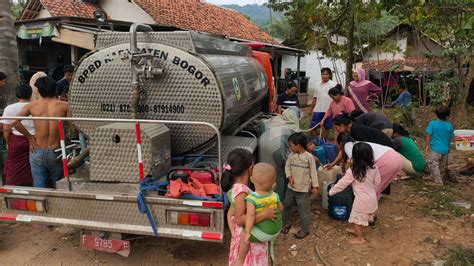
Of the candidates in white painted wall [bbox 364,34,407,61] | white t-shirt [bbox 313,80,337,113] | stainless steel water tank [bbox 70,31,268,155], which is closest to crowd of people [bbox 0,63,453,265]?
stainless steel water tank [bbox 70,31,268,155]

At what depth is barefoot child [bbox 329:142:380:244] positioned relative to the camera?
12.8 ft

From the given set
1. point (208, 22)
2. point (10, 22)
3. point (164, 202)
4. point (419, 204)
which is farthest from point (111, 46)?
point (208, 22)

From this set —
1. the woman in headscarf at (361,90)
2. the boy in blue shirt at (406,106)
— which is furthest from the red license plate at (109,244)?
Result: the boy in blue shirt at (406,106)

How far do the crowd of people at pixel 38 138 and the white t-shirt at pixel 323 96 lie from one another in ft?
14.8

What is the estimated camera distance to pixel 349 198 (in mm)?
4520

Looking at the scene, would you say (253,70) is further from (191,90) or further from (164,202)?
(164,202)

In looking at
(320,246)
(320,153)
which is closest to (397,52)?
(320,153)

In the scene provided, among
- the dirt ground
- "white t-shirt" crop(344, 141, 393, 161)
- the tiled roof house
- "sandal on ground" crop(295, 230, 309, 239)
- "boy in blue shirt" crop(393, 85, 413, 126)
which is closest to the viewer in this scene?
the dirt ground

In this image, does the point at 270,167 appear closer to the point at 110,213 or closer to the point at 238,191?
the point at 238,191

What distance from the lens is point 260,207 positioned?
252 cm

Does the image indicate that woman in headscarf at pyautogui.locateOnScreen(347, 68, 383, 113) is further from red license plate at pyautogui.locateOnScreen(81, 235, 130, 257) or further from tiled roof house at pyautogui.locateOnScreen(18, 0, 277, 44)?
tiled roof house at pyautogui.locateOnScreen(18, 0, 277, 44)

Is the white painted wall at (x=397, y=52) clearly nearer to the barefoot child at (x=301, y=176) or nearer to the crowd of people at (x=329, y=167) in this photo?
the crowd of people at (x=329, y=167)

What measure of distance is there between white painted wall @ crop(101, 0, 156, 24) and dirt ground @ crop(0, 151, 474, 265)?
43.0 feet

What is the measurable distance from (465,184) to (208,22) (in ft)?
51.2
